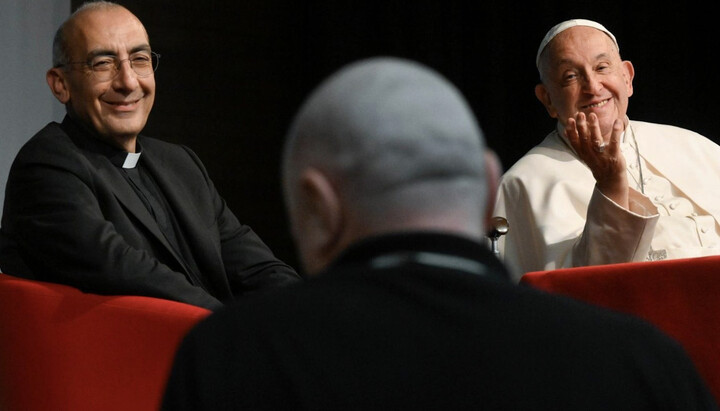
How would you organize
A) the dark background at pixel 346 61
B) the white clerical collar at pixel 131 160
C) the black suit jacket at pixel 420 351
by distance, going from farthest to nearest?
the dark background at pixel 346 61, the white clerical collar at pixel 131 160, the black suit jacket at pixel 420 351

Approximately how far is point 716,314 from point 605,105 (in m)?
1.39

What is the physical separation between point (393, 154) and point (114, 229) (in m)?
1.77

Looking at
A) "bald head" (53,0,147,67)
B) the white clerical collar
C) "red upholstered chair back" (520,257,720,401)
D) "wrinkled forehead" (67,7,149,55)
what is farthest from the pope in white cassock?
"bald head" (53,0,147,67)

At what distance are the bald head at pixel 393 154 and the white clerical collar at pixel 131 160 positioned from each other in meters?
2.12

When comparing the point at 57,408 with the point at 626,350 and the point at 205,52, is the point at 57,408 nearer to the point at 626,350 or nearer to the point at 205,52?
the point at 626,350

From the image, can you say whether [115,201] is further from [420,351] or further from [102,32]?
[420,351]

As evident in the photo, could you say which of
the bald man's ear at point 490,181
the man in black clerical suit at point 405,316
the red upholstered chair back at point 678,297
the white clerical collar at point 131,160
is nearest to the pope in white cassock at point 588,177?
the red upholstered chair back at point 678,297

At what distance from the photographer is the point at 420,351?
89cm

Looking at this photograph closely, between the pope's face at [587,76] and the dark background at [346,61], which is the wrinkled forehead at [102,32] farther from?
the dark background at [346,61]

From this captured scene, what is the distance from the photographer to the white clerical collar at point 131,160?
3.03 meters

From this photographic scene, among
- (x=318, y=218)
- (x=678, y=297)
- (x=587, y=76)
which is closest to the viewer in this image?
(x=318, y=218)

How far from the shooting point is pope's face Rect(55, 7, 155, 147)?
3016mm

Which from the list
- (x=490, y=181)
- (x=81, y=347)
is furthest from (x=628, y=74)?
(x=490, y=181)

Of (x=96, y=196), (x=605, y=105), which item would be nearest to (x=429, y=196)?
(x=96, y=196)
